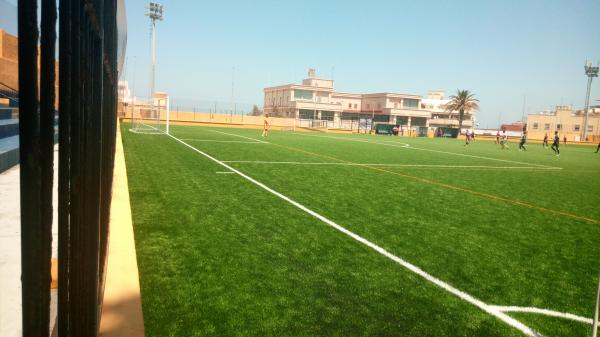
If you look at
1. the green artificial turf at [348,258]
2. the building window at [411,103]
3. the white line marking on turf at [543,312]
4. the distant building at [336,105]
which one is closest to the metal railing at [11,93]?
the green artificial turf at [348,258]

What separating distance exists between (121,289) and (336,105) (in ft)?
256

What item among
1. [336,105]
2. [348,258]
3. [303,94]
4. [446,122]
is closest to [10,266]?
[348,258]

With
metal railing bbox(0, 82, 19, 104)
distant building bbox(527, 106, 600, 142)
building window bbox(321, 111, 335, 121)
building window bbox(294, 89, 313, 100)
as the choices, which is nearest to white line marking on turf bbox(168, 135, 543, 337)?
metal railing bbox(0, 82, 19, 104)

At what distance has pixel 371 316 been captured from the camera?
326cm

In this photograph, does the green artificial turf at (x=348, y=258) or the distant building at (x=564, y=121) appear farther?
the distant building at (x=564, y=121)

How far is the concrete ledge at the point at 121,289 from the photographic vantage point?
8.25ft

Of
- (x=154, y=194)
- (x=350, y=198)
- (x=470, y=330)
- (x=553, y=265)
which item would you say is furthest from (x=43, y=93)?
(x=350, y=198)

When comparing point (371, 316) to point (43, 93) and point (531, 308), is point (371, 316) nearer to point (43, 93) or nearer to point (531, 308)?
point (531, 308)

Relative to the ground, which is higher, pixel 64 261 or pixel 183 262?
pixel 64 261

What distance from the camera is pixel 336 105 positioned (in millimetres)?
79562

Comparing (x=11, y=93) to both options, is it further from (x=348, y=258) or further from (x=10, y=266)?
(x=348, y=258)

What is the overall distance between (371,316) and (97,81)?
8.22 feet

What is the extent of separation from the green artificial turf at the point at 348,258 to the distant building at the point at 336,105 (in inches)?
2590

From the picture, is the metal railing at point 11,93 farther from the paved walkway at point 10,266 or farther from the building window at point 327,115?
the building window at point 327,115
